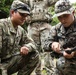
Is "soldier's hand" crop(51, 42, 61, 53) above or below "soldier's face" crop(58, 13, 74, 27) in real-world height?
below

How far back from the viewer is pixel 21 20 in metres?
6.08

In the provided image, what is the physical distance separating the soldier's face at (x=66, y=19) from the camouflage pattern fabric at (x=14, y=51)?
97 centimetres

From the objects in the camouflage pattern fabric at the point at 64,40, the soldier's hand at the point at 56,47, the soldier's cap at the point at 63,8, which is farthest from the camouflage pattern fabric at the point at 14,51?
the soldier's cap at the point at 63,8

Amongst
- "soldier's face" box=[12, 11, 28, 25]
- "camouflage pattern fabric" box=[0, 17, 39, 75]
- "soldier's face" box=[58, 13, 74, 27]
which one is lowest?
"camouflage pattern fabric" box=[0, 17, 39, 75]

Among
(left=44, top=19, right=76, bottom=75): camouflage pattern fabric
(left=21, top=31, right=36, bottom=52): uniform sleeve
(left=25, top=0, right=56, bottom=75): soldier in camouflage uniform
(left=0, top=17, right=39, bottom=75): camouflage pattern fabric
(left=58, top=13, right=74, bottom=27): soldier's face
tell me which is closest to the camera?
(left=58, top=13, right=74, bottom=27): soldier's face

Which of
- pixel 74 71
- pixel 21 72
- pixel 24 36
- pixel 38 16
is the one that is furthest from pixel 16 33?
pixel 38 16

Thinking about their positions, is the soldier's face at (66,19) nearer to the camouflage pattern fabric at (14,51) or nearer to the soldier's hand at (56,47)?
the soldier's hand at (56,47)

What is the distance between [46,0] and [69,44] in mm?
2481

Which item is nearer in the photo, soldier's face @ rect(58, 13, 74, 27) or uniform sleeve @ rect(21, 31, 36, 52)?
soldier's face @ rect(58, 13, 74, 27)

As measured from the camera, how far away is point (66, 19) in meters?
5.61

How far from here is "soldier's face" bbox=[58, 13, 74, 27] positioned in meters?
5.60

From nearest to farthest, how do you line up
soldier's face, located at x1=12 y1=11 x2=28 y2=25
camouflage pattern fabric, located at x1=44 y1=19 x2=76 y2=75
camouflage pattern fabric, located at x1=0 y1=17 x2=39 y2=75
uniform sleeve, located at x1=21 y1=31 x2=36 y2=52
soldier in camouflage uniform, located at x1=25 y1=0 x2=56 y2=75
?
1. camouflage pattern fabric, located at x1=44 y1=19 x2=76 y2=75
2. soldier's face, located at x1=12 y1=11 x2=28 y2=25
3. camouflage pattern fabric, located at x1=0 y1=17 x2=39 y2=75
4. uniform sleeve, located at x1=21 y1=31 x2=36 y2=52
5. soldier in camouflage uniform, located at x1=25 y1=0 x2=56 y2=75

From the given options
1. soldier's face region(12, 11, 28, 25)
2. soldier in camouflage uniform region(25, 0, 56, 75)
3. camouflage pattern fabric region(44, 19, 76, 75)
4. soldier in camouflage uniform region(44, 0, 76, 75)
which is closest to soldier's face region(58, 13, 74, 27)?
soldier in camouflage uniform region(44, 0, 76, 75)

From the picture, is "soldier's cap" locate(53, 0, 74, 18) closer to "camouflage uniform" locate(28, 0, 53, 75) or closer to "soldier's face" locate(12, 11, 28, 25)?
"soldier's face" locate(12, 11, 28, 25)
